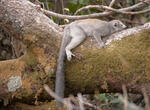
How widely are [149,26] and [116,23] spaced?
1.16m

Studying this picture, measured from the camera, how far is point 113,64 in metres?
3.56

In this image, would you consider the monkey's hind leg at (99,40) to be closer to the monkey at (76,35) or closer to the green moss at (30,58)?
the monkey at (76,35)

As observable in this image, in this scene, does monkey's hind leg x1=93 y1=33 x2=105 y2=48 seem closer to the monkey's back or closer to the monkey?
the monkey

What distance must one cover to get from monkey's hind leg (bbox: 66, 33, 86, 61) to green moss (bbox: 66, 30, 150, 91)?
0.34ft

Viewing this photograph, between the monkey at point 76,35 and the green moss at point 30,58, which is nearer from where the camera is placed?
the monkey at point 76,35

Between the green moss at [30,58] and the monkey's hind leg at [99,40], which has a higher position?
the monkey's hind leg at [99,40]

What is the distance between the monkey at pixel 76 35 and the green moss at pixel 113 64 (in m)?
0.14

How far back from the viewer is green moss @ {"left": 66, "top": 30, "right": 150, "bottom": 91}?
11.4 ft

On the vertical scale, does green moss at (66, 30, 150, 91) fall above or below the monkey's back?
below

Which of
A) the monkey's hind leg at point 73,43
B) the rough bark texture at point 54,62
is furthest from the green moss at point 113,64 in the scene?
the monkey's hind leg at point 73,43

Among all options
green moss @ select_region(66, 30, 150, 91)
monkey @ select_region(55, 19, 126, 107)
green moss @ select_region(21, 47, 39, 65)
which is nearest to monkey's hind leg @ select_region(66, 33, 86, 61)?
monkey @ select_region(55, 19, 126, 107)

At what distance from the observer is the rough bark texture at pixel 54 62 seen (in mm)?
Answer: 3527

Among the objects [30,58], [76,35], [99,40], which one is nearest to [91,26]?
[76,35]

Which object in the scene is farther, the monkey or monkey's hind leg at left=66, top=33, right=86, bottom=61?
monkey's hind leg at left=66, top=33, right=86, bottom=61
